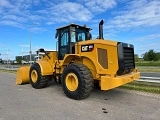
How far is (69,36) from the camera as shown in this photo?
8.41 meters

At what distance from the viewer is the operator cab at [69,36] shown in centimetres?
839

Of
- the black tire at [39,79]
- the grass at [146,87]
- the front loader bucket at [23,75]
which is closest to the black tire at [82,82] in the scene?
the black tire at [39,79]

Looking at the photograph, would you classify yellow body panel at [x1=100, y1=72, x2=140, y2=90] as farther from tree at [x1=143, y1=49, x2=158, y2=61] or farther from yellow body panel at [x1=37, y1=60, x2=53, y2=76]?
tree at [x1=143, y1=49, x2=158, y2=61]

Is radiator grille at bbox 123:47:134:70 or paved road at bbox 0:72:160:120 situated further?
radiator grille at bbox 123:47:134:70

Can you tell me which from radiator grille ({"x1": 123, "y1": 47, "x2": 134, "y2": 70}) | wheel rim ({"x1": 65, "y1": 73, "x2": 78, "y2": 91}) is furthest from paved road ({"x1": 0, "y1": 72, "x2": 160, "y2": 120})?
radiator grille ({"x1": 123, "y1": 47, "x2": 134, "y2": 70})

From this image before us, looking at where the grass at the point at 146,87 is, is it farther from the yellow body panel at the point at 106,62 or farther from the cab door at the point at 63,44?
the cab door at the point at 63,44

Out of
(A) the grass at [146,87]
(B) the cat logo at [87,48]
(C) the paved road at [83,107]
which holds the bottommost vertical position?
(C) the paved road at [83,107]

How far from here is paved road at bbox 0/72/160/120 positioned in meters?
5.29

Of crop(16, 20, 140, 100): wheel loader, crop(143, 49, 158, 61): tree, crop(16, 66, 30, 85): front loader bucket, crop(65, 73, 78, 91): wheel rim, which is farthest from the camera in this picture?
crop(143, 49, 158, 61): tree

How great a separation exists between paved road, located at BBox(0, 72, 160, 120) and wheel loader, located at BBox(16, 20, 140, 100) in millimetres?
536

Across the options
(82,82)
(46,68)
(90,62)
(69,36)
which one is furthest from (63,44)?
(82,82)

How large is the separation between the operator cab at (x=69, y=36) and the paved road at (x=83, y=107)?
1920 mm

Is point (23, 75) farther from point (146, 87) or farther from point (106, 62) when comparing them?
point (146, 87)

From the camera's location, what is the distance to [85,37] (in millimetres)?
9008
